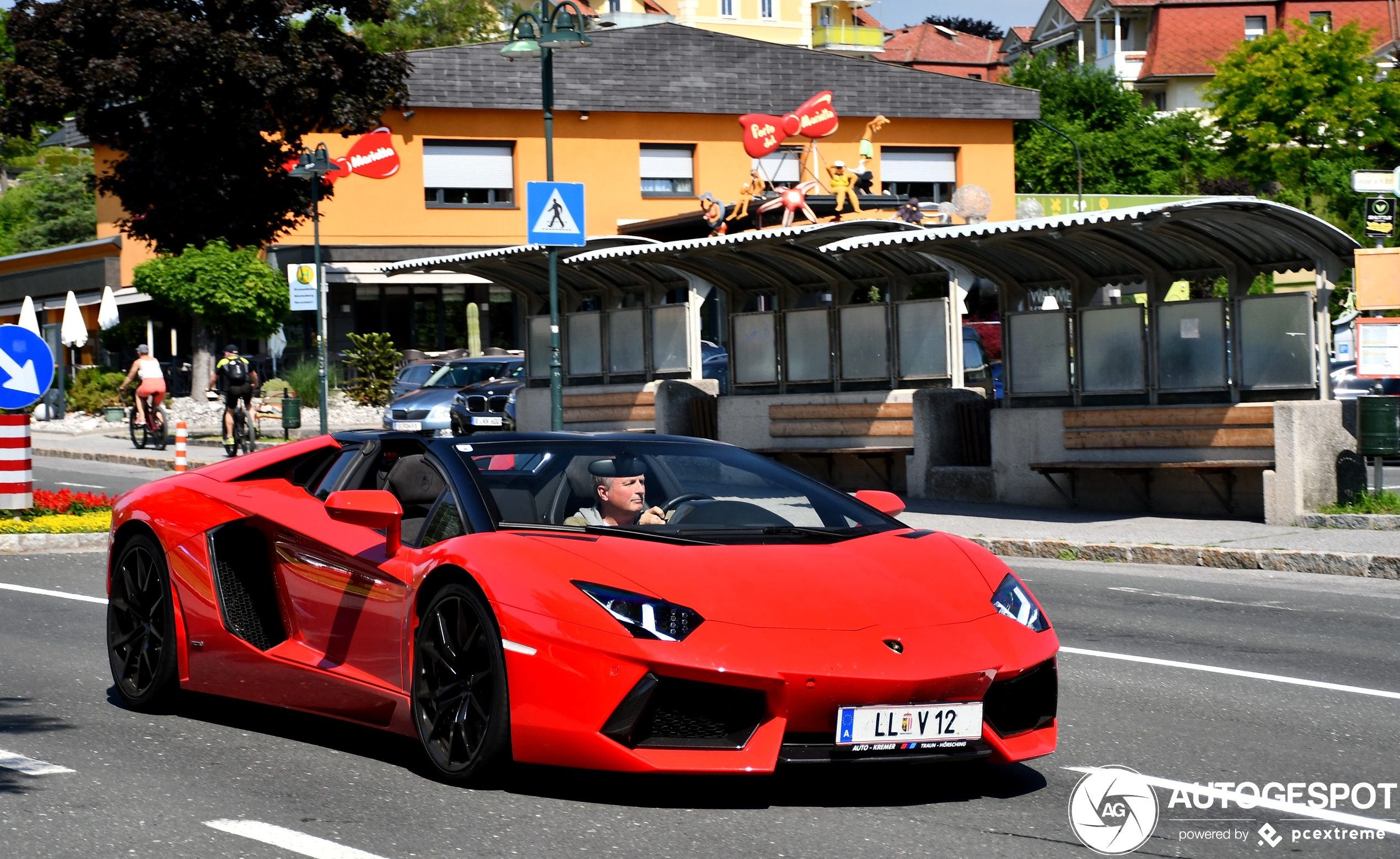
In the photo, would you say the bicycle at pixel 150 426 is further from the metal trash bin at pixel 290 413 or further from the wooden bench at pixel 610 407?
the wooden bench at pixel 610 407

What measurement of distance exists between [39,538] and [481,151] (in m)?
35.5

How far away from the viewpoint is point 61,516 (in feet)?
52.8

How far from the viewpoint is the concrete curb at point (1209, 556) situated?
43.5ft

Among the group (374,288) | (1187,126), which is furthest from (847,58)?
(1187,126)

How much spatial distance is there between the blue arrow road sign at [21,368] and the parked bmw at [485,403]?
12.7 m

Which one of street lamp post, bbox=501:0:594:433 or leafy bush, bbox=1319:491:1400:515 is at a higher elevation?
street lamp post, bbox=501:0:594:433

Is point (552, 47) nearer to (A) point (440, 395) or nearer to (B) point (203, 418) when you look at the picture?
(A) point (440, 395)

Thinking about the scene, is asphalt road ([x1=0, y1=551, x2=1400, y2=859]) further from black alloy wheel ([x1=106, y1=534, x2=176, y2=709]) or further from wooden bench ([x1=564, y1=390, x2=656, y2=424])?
wooden bench ([x1=564, y1=390, x2=656, y2=424])

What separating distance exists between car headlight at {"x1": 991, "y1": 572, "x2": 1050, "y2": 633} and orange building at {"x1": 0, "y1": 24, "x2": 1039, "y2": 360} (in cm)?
4016

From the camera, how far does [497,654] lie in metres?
5.45

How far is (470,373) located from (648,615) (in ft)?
90.8

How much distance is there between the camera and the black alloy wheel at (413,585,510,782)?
5469 mm

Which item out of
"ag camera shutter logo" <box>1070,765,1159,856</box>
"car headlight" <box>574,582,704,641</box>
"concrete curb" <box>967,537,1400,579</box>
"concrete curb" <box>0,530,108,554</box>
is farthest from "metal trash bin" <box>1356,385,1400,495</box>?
"car headlight" <box>574,582,704,641</box>

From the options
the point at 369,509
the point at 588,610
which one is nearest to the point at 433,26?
the point at 369,509
